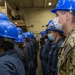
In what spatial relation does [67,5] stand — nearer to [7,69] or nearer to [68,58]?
[68,58]

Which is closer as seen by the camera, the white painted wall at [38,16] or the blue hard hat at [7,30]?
the blue hard hat at [7,30]

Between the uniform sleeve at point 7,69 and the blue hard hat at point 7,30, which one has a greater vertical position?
the blue hard hat at point 7,30

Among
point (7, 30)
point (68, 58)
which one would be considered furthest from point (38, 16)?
point (68, 58)

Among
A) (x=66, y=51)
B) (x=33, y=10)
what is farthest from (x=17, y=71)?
(x=33, y=10)

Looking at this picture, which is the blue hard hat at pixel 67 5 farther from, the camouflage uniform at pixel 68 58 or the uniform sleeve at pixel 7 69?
the uniform sleeve at pixel 7 69

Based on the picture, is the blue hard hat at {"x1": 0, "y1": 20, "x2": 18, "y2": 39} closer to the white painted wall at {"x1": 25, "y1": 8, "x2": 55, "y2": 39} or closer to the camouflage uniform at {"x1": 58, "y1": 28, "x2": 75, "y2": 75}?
the camouflage uniform at {"x1": 58, "y1": 28, "x2": 75, "y2": 75}

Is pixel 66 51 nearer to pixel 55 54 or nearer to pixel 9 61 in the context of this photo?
pixel 9 61

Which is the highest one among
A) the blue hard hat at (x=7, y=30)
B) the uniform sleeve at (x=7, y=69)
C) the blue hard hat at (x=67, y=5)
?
the blue hard hat at (x=67, y=5)

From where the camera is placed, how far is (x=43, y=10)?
18.5 meters

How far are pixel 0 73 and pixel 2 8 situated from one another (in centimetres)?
583

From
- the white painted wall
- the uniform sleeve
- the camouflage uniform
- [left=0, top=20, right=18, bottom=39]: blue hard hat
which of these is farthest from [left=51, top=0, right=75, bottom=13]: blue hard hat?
the white painted wall

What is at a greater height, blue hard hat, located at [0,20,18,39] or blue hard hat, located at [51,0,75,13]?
blue hard hat, located at [51,0,75,13]

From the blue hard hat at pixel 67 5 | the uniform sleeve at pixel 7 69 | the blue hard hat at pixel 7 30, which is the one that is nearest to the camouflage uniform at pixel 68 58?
the blue hard hat at pixel 67 5

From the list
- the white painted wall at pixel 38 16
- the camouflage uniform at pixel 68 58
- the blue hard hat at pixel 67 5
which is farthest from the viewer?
the white painted wall at pixel 38 16
